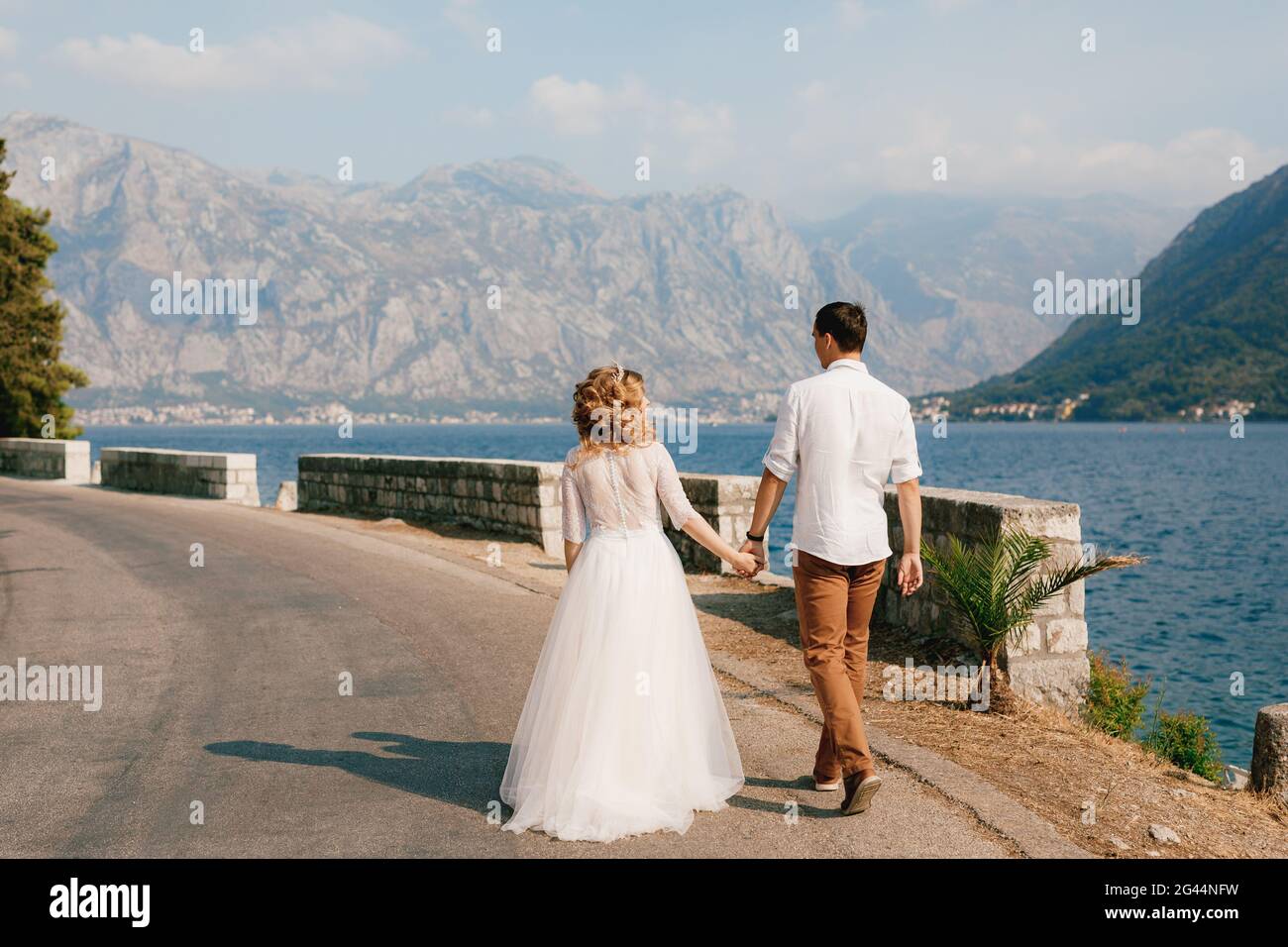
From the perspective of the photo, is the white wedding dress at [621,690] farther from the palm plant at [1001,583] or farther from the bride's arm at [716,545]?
the palm plant at [1001,583]

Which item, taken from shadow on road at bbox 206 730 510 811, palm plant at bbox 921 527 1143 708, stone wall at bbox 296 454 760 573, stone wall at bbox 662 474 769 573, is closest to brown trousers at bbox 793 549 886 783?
shadow on road at bbox 206 730 510 811

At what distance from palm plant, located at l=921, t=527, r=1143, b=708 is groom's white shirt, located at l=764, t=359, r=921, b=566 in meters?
2.76

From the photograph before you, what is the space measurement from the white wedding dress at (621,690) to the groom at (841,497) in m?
0.55

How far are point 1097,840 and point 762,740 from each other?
2.05 m

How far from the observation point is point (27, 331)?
39281 mm

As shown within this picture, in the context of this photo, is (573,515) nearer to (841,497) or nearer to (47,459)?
(841,497)

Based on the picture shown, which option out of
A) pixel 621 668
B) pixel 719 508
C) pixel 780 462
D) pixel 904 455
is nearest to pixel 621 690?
pixel 621 668

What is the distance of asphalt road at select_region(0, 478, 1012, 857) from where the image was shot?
15.9 ft

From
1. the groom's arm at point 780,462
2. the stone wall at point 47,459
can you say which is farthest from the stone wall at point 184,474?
the groom's arm at point 780,462

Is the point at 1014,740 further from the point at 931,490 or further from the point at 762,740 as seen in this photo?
the point at 931,490

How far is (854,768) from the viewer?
203 inches

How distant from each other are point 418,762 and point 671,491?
215 centimetres
